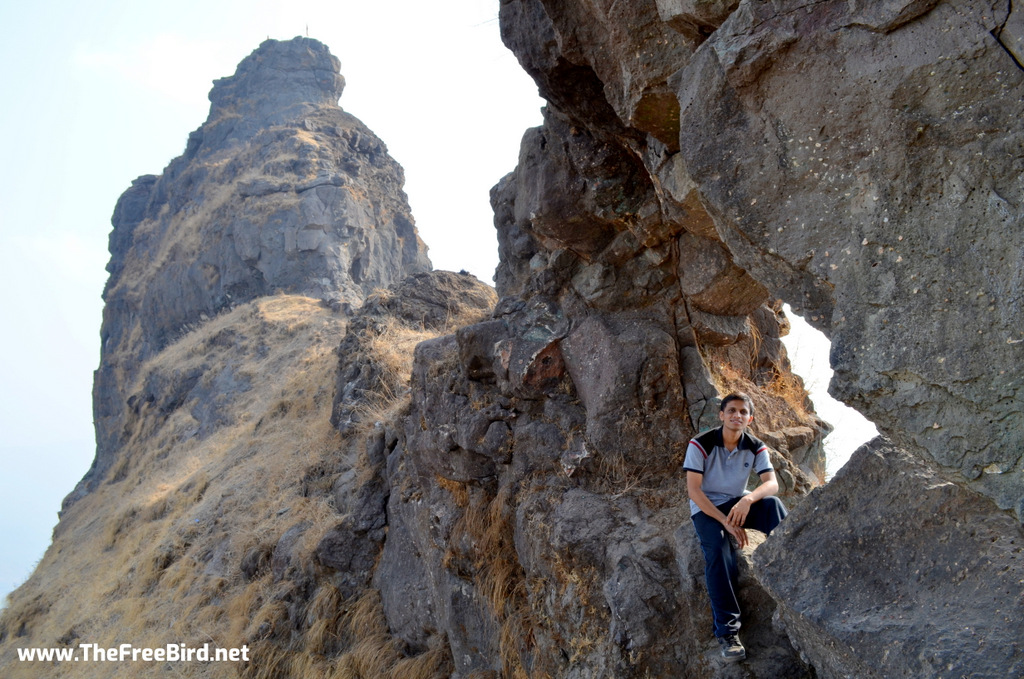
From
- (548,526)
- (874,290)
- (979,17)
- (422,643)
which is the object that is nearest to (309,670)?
(422,643)

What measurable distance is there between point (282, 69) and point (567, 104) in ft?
114

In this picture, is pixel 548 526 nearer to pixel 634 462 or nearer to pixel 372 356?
pixel 634 462

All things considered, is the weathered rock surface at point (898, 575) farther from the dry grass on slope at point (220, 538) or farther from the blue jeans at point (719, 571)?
the dry grass on slope at point (220, 538)

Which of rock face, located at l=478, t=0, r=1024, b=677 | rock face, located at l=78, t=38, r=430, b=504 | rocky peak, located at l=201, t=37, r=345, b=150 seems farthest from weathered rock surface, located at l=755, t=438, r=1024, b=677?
rocky peak, located at l=201, t=37, r=345, b=150

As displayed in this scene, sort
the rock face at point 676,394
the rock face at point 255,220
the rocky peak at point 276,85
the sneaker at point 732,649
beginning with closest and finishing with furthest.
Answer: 1. the rock face at point 676,394
2. the sneaker at point 732,649
3. the rock face at point 255,220
4. the rocky peak at point 276,85

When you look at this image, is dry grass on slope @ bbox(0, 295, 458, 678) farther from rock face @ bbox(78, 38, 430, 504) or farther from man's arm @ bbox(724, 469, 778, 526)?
rock face @ bbox(78, 38, 430, 504)

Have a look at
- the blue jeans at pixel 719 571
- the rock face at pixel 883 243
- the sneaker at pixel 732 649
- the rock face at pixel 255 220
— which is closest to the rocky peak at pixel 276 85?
the rock face at pixel 255 220

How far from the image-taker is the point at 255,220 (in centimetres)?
2555

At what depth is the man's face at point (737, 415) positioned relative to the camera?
4086mm

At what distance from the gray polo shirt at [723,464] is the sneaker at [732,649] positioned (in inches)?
28.9

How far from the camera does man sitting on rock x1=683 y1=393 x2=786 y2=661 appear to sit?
12.9ft

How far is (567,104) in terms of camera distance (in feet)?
17.6

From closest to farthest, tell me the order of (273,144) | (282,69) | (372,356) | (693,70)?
(693,70)
(372,356)
(273,144)
(282,69)

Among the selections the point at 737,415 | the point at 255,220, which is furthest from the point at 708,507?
the point at 255,220
